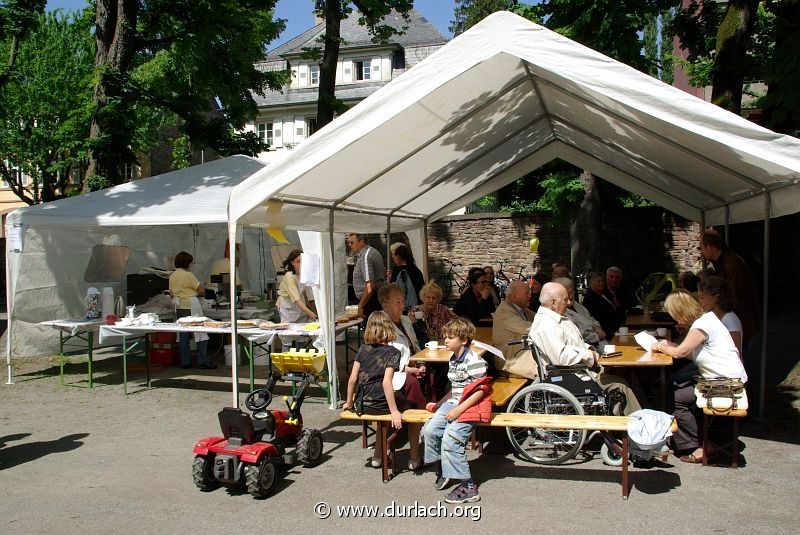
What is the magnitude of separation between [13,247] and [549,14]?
12.5 m

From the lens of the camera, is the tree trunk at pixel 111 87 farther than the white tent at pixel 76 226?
Yes

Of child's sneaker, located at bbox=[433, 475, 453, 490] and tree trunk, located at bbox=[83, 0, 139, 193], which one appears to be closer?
child's sneaker, located at bbox=[433, 475, 453, 490]

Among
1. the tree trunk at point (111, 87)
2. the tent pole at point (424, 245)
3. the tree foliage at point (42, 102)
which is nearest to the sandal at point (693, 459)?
the tent pole at point (424, 245)

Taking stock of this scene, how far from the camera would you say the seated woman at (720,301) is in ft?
17.5

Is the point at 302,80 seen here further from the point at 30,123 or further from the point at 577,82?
the point at 577,82

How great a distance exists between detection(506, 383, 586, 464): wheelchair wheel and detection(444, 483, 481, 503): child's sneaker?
2.29ft

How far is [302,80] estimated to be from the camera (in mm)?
38031

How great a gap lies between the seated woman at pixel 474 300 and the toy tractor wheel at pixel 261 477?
3458mm

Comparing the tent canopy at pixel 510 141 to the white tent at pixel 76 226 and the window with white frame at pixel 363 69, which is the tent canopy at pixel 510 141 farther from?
the window with white frame at pixel 363 69

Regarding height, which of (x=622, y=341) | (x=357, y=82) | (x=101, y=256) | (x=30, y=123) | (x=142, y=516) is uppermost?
(x=357, y=82)

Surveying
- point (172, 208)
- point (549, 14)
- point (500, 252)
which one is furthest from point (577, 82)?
point (500, 252)

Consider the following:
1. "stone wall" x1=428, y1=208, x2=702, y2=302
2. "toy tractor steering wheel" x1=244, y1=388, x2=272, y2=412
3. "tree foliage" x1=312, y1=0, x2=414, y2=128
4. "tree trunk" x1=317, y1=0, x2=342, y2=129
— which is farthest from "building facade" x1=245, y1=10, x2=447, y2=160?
"toy tractor steering wheel" x1=244, y1=388, x2=272, y2=412

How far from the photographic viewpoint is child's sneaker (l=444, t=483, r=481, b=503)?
15.2 ft

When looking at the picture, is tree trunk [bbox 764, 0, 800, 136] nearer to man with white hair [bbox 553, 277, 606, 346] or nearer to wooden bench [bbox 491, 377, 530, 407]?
man with white hair [bbox 553, 277, 606, 346]
